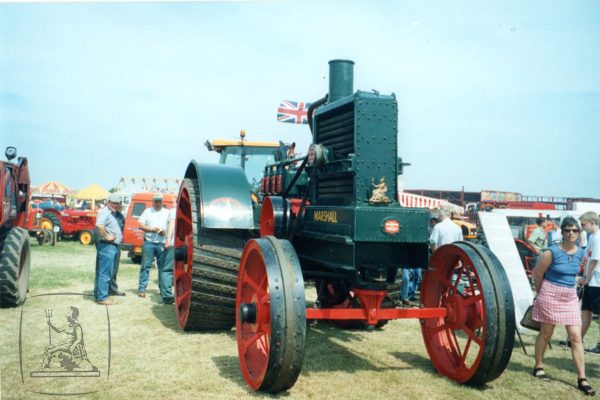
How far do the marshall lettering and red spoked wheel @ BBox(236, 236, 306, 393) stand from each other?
527 mm

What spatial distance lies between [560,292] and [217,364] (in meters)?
2.89

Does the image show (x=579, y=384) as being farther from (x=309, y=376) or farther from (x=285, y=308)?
(x=285, y=308)

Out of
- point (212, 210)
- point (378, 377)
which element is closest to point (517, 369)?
point (378, 377)

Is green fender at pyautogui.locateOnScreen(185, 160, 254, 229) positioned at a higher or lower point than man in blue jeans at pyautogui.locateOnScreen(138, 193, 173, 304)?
higher

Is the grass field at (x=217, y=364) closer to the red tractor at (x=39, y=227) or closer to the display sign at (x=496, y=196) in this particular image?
the red tractor at (x=39, y=227)

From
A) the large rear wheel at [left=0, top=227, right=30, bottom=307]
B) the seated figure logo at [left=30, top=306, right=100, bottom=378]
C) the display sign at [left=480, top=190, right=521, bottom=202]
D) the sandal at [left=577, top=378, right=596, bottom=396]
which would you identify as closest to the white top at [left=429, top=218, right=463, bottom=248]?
the sandal at [left=577, top=378, right=596, bottom=396]

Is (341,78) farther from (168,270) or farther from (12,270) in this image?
(12,270)

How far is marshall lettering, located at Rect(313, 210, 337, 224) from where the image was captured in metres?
4.09

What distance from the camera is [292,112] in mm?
10750

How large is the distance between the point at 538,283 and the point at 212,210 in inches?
115

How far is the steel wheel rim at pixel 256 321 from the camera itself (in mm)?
3787

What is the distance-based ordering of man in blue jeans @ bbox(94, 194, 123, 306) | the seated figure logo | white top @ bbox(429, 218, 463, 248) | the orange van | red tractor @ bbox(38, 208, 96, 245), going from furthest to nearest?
red tractor @ bbox(38, 208, 96, 245), the orange van, white top @ bbox(429, 218, 463, 248), man in blue jeans @ bbox(94, 194, 123, 306), the seated figure logo

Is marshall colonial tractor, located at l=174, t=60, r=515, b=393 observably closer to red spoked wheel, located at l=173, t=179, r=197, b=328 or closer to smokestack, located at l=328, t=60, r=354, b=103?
smokestack, located at l=328, t=60, r=354, b=103

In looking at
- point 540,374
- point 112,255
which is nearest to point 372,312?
point 540,374
